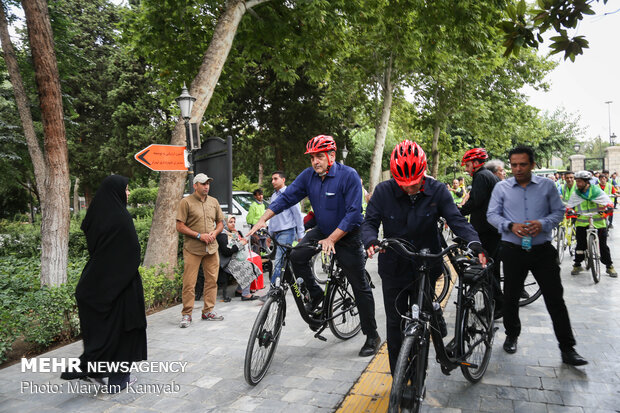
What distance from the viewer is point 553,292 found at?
3.97m

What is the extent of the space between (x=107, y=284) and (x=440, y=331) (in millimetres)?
2755

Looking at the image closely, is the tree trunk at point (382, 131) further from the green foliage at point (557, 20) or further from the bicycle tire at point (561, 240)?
the green foliage at point (557, 20)

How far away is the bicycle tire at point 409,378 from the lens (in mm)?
2576

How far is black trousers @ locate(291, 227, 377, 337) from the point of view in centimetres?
434

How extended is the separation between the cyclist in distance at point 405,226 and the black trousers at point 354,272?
3.35ft

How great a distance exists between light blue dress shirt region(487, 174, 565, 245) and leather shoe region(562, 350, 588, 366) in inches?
40.6

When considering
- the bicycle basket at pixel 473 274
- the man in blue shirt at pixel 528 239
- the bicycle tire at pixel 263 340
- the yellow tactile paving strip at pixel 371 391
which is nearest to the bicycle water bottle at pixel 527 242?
the man in blue shirt at pixel 528 239

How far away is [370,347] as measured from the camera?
173 inches

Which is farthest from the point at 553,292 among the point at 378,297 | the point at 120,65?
the point at 120,65

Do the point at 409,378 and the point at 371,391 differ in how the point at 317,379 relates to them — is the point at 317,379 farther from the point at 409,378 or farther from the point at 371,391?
the point at 409,378

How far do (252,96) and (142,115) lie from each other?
7.30 m

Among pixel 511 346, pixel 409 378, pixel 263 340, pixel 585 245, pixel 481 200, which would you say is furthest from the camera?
pixel 585 245

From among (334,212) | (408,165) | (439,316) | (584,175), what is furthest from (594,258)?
(408,165)

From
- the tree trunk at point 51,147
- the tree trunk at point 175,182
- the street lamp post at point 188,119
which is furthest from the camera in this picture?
the tree trunk at point 175,182
